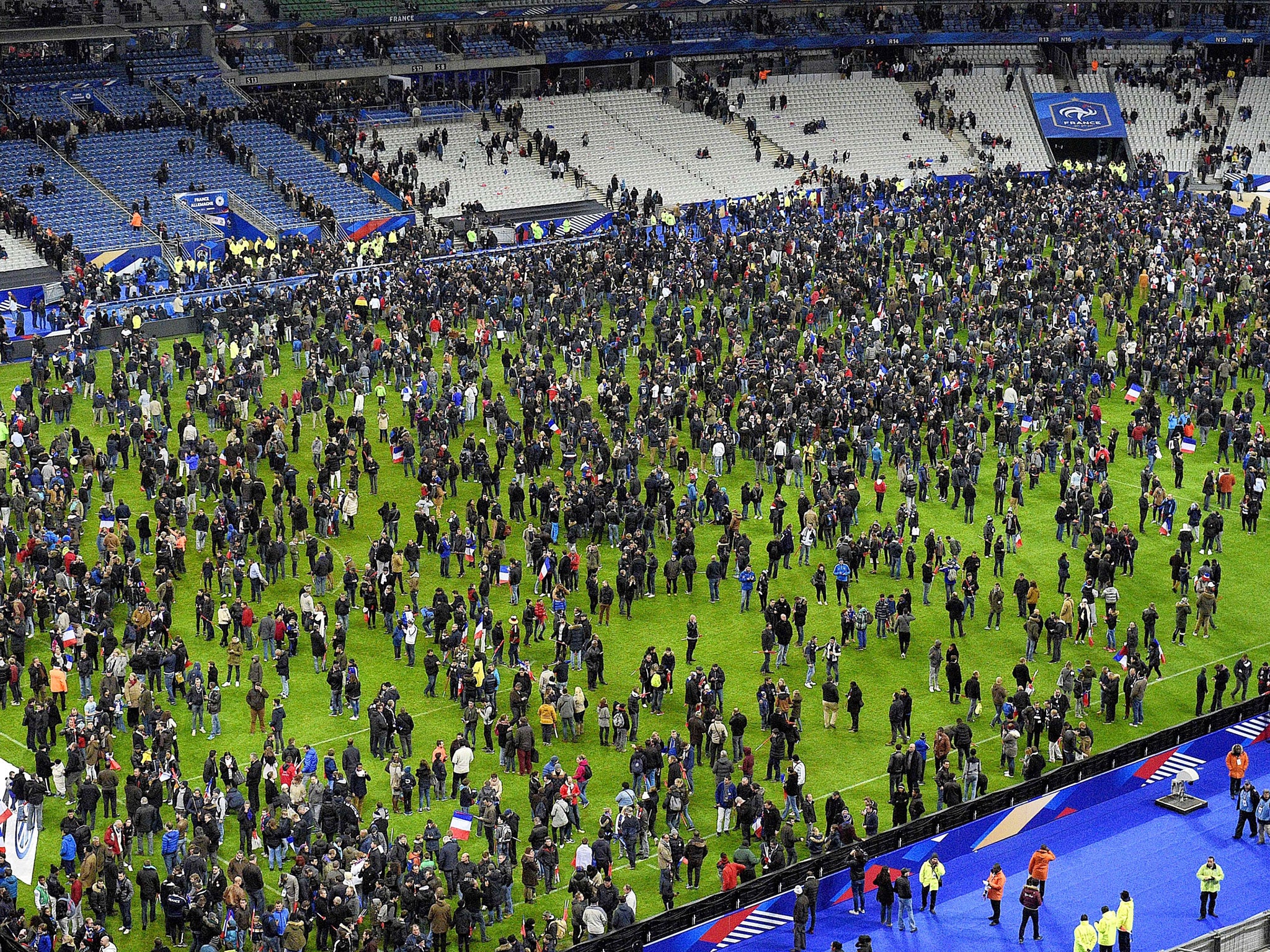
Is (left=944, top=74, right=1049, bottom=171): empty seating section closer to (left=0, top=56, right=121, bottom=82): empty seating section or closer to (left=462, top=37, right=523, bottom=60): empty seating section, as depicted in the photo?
(left=462, top=37, right=523, bottom=60): empty seating section

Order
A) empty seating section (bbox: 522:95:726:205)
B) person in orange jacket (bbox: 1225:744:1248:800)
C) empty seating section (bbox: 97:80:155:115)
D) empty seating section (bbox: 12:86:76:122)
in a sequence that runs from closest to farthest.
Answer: person in orange jacket (bbox: 1225:744:1248:800)
empty seating section (bbox: 12:86:76:122)
empty seating section (bbox: 97:80:155:115)
empty seating section (bbox: 522:95:726:205)

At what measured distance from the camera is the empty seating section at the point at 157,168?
73938 mm

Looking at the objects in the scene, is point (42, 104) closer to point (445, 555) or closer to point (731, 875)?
point (445, 555)

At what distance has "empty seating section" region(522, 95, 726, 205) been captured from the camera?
85375mm

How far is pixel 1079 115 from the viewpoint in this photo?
9794cm

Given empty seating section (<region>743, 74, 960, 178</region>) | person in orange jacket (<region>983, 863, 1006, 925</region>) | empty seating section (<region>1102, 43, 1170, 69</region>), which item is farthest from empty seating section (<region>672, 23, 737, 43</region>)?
person in orange jacket (<region>983, 863, 1006, 925</region>)

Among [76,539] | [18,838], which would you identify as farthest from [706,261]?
Result: [18,838]

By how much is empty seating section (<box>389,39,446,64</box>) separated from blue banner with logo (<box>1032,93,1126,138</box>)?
30.8 m

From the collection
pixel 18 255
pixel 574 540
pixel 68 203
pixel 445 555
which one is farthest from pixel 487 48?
pixel 445 555

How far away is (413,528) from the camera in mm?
48031

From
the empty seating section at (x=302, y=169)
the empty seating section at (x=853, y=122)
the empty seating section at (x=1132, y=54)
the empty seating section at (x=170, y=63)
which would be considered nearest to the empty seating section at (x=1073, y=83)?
the empty seating section at (x=1132, y=54)

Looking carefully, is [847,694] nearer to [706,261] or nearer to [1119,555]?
[1119,555]

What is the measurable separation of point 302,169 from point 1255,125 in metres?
48.6

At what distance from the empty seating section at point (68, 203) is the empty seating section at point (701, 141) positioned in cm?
2306
